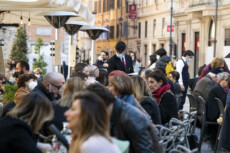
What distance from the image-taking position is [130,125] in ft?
17.0

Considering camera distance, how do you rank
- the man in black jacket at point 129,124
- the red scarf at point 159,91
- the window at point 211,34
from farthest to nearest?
1. the window at point 211,34
2. the red scarf at point 159,91
3. the man in black jacket at point 129,124

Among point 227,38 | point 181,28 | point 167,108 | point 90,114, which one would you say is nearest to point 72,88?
point 167,108

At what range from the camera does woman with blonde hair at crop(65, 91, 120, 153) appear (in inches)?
142

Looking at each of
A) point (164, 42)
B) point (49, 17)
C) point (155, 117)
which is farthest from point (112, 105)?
point (164, 42)

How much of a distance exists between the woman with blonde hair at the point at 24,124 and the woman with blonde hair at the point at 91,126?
81cm

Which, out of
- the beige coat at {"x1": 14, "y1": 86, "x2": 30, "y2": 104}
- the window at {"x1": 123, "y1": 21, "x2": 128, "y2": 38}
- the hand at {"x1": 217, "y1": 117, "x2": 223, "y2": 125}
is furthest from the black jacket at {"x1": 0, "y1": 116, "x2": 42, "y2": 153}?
the window at {"x1": 123, "y1": 21, "x2": 128, "y2": 38}

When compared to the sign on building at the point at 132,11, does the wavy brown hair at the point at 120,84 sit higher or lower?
lower

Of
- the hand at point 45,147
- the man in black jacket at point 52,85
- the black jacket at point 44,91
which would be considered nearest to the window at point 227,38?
the man in black jacket at point 52,85

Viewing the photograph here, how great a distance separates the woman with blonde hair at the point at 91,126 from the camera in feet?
11.8

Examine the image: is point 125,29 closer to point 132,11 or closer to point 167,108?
point 132,11

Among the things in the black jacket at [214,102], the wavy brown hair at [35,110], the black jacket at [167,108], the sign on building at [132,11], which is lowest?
the black jacket at [214,102]

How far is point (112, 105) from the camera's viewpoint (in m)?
4.88

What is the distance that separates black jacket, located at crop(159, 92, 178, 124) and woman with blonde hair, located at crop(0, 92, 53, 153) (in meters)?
4.05

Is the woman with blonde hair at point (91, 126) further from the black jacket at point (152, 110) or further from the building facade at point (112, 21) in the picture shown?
the building facade at point (112, 21)
